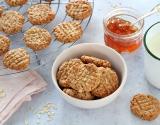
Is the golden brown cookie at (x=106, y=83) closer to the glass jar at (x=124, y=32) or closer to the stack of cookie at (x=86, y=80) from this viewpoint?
the stack of cookie at (x=86, y=80)

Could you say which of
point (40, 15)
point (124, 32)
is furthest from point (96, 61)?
point (40, 15)

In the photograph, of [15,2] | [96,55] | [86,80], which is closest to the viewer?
[86,80]

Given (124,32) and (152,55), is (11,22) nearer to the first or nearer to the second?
(124,32)

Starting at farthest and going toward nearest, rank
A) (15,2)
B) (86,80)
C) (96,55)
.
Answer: (15,2)
(96,55)
(86,80)

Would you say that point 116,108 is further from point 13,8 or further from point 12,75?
point 13,8

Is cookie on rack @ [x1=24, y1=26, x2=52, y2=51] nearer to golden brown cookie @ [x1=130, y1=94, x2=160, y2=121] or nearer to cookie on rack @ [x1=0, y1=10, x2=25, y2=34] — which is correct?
cookie on rack @ [x1=0, y1=10, x2=25, y2=34]

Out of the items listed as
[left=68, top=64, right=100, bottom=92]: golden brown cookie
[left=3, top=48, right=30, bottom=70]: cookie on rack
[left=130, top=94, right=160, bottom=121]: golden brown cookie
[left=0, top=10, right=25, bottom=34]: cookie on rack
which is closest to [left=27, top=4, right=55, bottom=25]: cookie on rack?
[left=0, top=10, right=25, bottom=34]: cookie on rack
